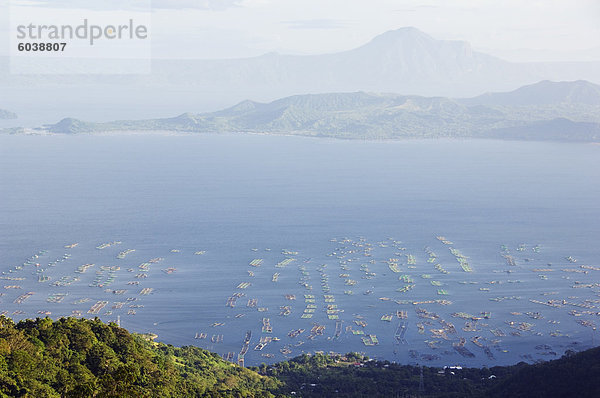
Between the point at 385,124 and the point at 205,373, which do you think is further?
the point at 385,124

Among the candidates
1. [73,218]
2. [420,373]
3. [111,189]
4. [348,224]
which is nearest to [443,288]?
[420,373]

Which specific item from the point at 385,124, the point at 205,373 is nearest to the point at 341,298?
the point at 205,373

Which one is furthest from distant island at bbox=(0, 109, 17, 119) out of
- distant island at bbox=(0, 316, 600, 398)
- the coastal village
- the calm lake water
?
distant island at bbox=(0, 316, 600, 398)

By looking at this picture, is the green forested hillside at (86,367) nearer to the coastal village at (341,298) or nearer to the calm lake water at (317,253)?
the coastal village at (341,298)

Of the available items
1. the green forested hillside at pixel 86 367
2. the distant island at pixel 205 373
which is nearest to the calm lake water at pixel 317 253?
the distant island at pixel 205 373

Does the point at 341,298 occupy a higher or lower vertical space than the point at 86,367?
lower

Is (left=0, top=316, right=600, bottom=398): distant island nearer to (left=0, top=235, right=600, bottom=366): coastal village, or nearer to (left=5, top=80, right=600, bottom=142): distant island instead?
(left=0, top=235, right=600, bottom=366): coastal village

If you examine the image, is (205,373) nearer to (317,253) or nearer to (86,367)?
(86,367)

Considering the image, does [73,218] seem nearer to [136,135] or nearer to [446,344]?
[446,344]

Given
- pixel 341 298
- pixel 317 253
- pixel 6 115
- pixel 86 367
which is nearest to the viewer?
pixel 86 367
